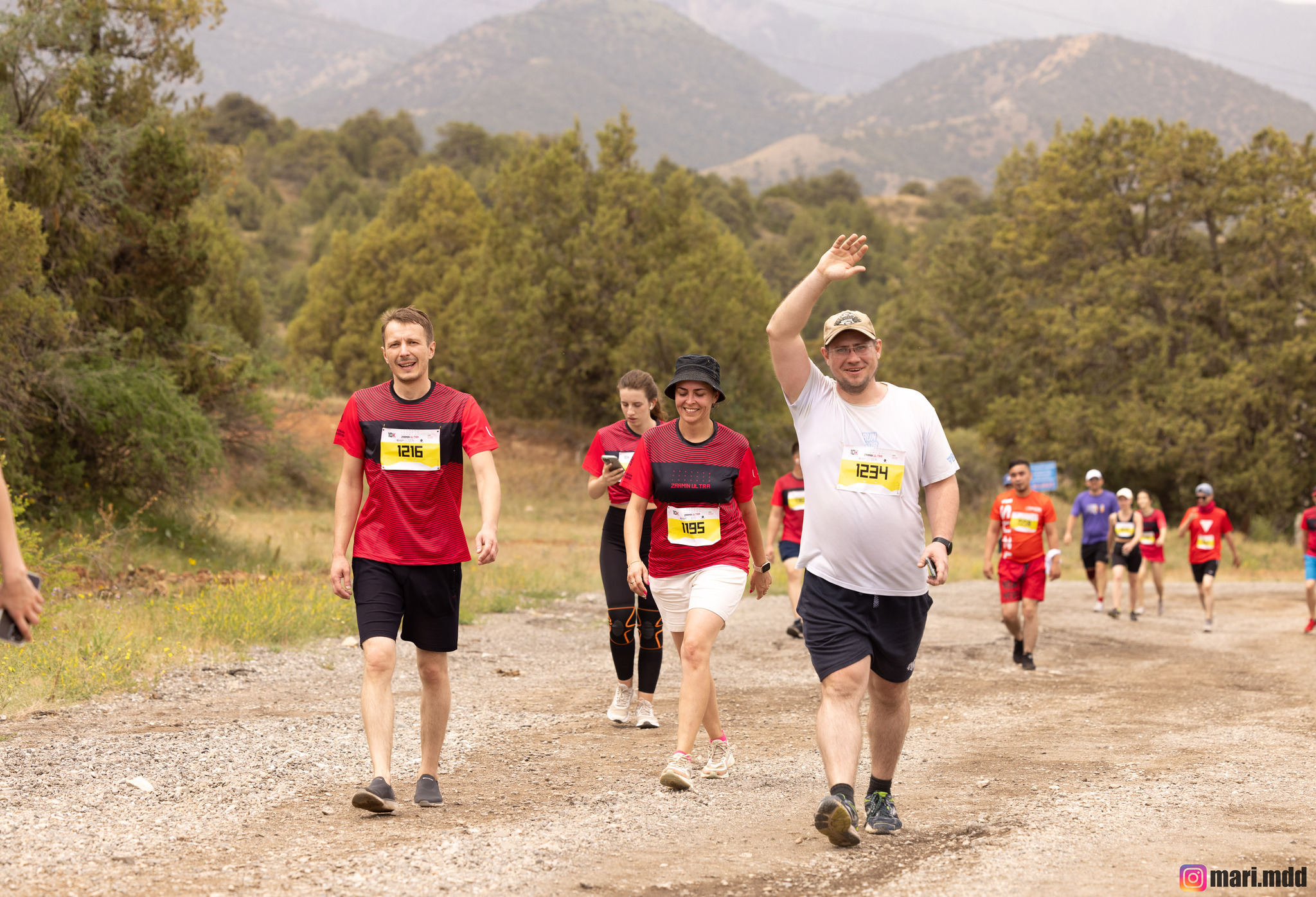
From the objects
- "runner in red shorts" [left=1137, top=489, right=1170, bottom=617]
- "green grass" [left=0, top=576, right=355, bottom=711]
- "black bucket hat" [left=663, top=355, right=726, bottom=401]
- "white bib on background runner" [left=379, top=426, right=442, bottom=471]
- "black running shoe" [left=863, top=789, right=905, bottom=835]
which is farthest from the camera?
"runner in red shorts" [left=1137, top=489, right=1170, bottom=617]

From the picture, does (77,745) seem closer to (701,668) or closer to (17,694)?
(17,694)

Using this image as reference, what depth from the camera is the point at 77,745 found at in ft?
20.8

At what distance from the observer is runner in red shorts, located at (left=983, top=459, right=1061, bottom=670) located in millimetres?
11234

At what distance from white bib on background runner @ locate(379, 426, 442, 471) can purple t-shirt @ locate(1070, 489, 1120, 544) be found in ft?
46.0

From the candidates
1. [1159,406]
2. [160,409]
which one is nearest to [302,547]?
[160,409]

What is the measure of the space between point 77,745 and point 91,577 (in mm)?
7759

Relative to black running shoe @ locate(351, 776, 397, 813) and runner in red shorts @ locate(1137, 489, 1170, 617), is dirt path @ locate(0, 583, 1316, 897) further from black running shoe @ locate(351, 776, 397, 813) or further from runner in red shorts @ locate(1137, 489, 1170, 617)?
runner in red shorts @ locate(1137, 489, 1170, 617)

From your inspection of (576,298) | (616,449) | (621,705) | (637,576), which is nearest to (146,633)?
(621,705)

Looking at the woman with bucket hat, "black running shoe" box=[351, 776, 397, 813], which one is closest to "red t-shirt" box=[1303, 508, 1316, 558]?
the woman with bucket hat

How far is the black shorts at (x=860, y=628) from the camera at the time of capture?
4.89m

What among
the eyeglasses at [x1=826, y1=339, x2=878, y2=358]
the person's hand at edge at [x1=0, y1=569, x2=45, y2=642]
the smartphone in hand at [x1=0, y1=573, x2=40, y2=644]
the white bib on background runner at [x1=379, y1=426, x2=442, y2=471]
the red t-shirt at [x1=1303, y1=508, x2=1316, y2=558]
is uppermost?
the eyeglasses at [x1=826, y1=339, x2=878, y2=358]

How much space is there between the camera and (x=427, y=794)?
Answer: 529 cm

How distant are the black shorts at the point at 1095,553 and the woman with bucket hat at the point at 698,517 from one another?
41.3 feet

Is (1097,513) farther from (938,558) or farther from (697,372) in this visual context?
(938,558)
